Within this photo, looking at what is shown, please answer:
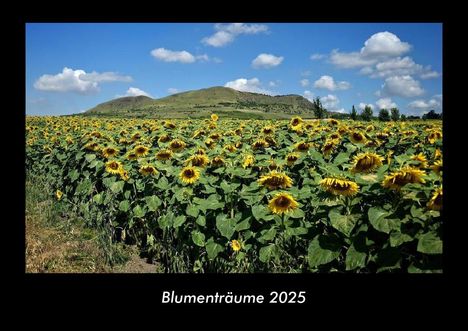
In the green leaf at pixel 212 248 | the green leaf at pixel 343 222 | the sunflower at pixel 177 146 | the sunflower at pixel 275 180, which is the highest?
the sunflower at pixel 177 146

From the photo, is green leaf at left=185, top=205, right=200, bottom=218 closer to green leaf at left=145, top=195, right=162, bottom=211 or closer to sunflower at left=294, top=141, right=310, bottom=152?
green leaf at left=145, top=195, right=162, bottom=211

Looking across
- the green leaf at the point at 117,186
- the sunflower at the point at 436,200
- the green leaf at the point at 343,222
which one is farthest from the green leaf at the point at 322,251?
the green leaf at the point at 117,186

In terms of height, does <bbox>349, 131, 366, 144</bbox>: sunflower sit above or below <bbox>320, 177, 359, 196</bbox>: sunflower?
above

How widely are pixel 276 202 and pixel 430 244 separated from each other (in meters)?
1.02

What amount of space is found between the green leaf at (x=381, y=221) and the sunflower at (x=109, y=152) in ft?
12.1

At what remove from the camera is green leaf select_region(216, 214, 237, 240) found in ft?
9.96

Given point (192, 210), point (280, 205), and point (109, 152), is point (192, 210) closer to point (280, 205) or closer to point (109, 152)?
point (280, 205)

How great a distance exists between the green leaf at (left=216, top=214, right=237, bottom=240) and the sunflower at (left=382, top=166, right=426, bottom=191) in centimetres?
130

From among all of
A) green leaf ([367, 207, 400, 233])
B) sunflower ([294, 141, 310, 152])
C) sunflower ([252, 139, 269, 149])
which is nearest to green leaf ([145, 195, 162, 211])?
sunflower ([252, 139, 269, 149])

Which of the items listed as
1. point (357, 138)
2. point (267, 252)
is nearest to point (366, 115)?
point (357, 138)

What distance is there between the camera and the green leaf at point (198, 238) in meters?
3.26

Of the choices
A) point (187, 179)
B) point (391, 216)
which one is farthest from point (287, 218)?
point (187, 179)

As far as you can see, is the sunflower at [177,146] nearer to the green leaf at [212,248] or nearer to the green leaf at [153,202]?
the green leaf at [153,202]
